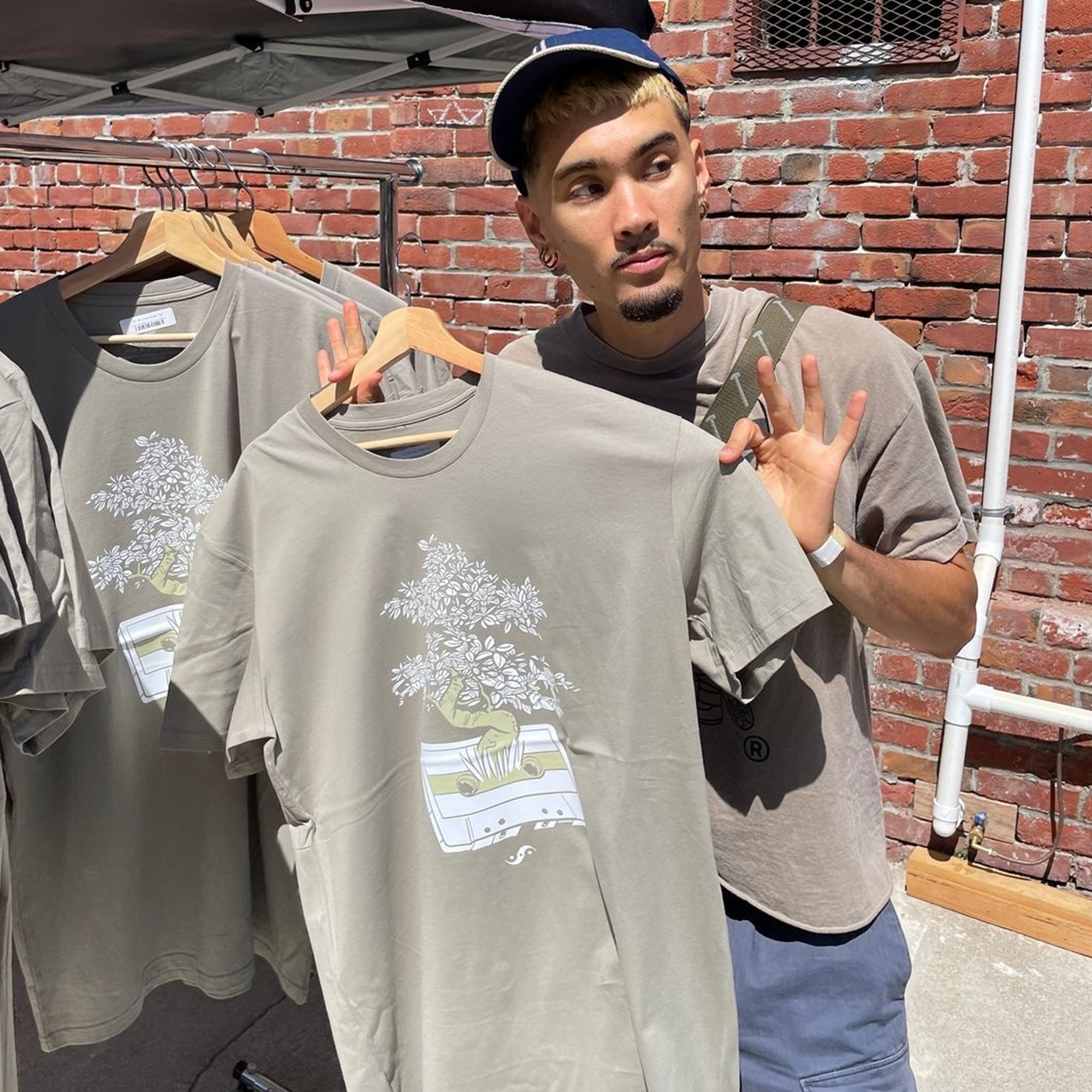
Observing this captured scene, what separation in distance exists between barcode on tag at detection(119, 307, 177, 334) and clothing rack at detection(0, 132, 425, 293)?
0.78 ft

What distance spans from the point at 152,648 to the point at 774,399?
1.08 metres

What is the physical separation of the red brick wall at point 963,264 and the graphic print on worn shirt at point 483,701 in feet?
6.60

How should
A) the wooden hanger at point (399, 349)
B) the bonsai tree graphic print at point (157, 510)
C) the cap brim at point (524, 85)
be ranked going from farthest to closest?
the bonsai tree graphic print at point (157, 510) → the wooden hanger at point (399, 349) → the cap brim at point (524, 85)

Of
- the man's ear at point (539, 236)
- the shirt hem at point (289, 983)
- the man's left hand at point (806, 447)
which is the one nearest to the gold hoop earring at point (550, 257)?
the man's ear at point (539, 236)

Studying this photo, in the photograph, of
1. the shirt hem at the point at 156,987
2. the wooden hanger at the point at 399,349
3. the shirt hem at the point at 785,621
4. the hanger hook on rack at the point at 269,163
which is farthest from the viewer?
the hanger hook on rack at the point at 269,163

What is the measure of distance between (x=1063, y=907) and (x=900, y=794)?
52 cm

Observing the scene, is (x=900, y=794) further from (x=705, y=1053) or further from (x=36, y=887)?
(x=36, y=887)

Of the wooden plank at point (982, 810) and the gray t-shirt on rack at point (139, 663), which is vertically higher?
the gray t-shirt on rack at point (139, 663)

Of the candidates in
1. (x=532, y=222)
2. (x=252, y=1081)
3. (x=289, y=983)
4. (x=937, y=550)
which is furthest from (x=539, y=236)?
(x=252, y=1081)

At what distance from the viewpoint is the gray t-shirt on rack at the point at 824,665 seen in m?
1.51

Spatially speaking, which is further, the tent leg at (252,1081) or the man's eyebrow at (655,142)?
the tent leg at (252,1081)

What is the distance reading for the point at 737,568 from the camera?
1349 mm

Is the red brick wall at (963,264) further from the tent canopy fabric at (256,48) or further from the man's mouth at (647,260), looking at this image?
the man's mouth at (647,260)

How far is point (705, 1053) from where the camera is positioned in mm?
1453
